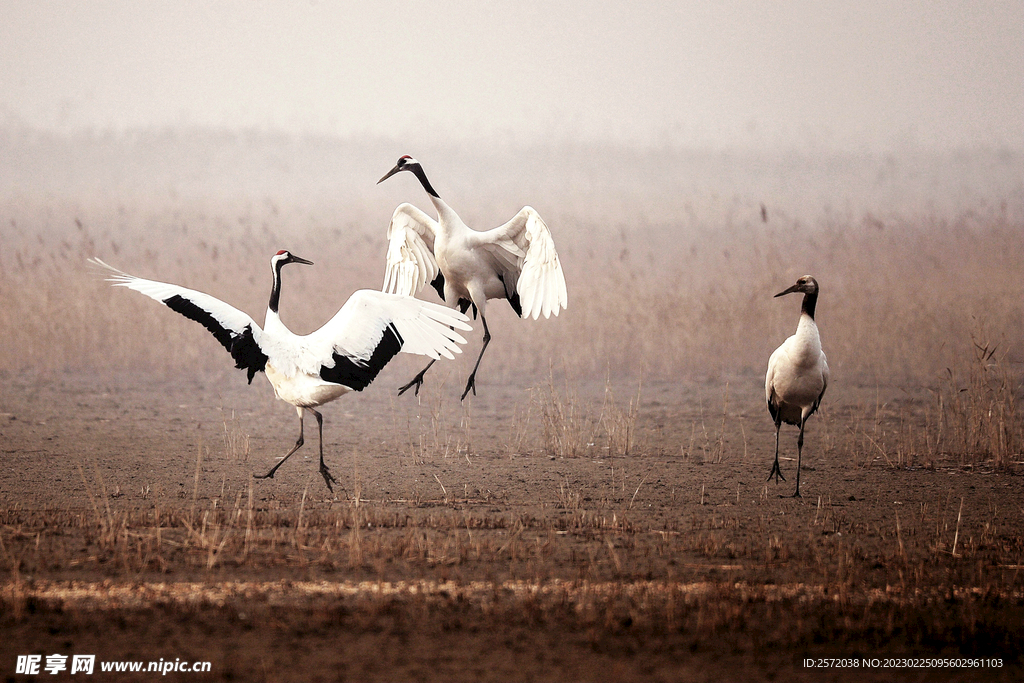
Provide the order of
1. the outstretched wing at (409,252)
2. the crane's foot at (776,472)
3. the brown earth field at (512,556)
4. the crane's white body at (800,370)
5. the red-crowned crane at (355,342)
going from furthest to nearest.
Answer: the crane's foot at (776,472) < the outstretched wing at (409,252) < the crane's white body at (800,370) < the red-crowned crane at (355,342) < the brown earth field at (512,556)

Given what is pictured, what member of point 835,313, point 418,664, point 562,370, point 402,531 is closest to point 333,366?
point 402,531

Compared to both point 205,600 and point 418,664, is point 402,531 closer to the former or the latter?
point 205,600

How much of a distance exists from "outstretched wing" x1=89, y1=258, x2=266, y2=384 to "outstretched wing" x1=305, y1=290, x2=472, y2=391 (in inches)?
14.6

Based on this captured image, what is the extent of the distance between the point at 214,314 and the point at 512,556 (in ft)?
7.18

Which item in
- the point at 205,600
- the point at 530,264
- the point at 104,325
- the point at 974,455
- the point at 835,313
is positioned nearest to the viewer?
the point at 205,600

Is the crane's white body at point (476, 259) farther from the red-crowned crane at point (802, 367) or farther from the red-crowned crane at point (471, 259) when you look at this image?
the red-crowned crane at point (802, 367)

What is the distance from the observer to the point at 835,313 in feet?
48.4

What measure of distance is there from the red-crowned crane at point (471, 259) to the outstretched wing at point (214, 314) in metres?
1.24

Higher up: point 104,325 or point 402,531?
point 104,325

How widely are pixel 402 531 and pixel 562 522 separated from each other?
100 centimetres

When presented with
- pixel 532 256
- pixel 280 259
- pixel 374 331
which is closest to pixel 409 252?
pixel 532 256

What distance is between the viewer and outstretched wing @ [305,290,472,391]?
6.43 metres

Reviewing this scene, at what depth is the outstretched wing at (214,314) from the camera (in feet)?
19.9

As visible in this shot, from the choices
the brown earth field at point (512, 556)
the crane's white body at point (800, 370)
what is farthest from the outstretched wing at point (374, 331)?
the crane's white body at point (800, 370)
